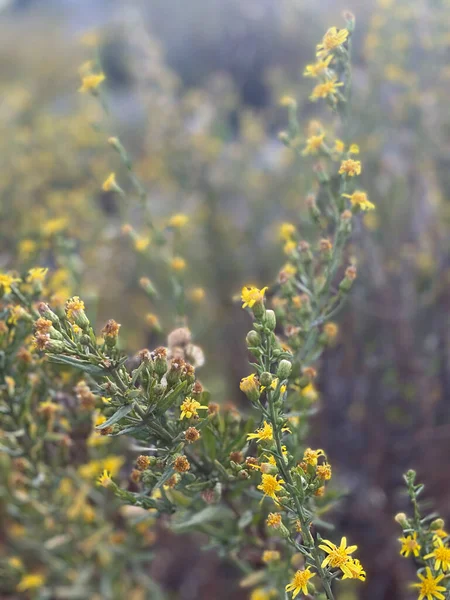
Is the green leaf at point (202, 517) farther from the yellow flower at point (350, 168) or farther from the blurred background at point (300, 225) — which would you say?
the yellow flower at point (350, 168)

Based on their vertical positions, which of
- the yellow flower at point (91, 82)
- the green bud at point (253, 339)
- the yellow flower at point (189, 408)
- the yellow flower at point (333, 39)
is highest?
the yellow flower at point (91, 82)

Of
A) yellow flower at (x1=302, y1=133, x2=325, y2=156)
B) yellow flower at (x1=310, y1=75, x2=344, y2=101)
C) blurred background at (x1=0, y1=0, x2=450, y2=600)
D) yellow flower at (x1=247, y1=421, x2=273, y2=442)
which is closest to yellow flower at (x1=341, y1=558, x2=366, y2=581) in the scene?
yellow flower at (x1=247, y1=421, x2=273, y2=442)

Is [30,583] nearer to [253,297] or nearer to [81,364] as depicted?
[81,364]

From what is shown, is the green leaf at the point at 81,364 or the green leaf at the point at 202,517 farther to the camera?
the green leaf at the point at 202,517

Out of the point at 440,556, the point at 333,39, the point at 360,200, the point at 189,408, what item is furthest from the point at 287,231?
the point at 440,556

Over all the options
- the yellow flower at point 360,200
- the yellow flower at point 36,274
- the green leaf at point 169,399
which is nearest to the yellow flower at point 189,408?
the green leaf at point 169,399

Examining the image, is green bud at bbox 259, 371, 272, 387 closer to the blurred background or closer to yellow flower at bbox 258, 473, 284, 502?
yellow flower at bbox 258, 473, 284, 502
